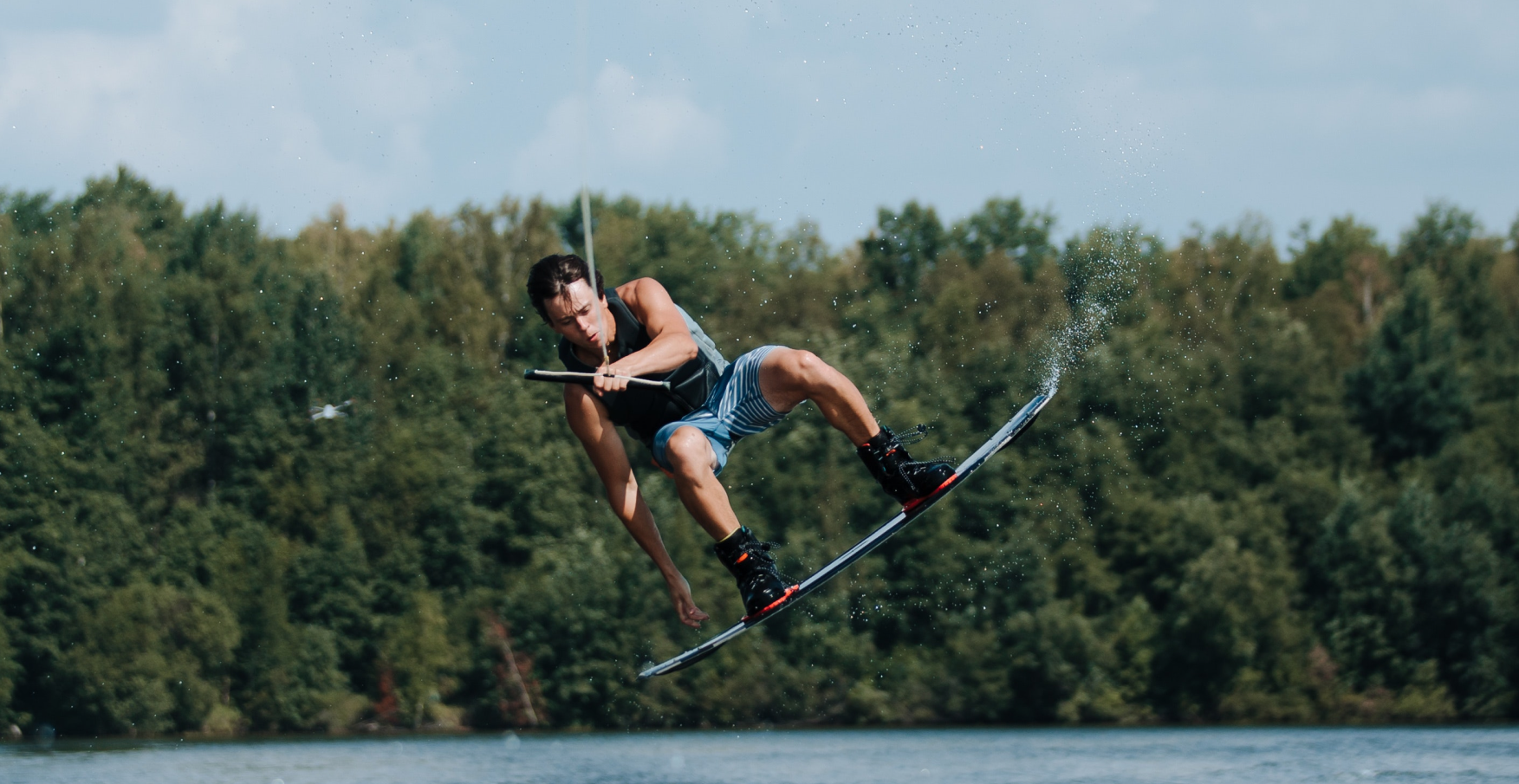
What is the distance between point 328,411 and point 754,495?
1419 cm

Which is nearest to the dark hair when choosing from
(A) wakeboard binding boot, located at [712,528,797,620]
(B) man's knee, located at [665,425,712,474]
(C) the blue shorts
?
(B) man's knee, located at [665,425,712,474]

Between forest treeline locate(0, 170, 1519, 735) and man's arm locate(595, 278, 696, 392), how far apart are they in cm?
3180

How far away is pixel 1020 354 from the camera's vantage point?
48531mm

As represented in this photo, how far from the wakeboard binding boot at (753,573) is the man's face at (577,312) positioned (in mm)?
1351

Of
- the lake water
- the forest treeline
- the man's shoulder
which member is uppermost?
the forest treeline

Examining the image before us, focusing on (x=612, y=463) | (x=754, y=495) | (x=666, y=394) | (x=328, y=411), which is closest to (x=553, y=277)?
(x=666, y=394)

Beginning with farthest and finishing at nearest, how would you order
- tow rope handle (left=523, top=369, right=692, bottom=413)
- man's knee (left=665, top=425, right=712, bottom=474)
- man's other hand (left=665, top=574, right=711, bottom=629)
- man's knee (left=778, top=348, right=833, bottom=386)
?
man's other hand (left=665, top=574, right=711, bottom=629), man's knee (left=778, top=348, right=833, bottom=386), man's knee (left=665, top=425, right=712, bottom=474), tow rope handle (left=523, top=369, right=692, bottom=413)

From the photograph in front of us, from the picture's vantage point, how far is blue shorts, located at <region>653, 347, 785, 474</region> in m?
9.08

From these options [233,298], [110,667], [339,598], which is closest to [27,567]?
[110,667]

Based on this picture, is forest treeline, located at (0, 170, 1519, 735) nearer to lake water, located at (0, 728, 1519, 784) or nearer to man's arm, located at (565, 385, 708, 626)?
lake water, located at (0, 728, 1519, 784)

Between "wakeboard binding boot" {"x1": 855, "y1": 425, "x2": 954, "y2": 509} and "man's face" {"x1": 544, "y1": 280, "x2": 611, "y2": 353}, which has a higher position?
"man's face" {"x1": 544, "y1": 280, "x2": 611, "y2": 353}

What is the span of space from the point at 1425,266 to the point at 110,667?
135ft

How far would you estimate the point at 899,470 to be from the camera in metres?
9.39

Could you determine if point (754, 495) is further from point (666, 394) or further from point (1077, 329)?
point (666, 394)
